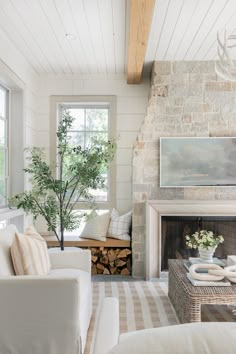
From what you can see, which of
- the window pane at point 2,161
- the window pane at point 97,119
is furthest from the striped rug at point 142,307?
the window pane at point 97,119

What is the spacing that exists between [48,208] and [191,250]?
2005mm

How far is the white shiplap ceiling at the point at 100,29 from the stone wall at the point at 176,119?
27cm

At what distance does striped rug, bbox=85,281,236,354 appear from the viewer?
3179 millimetres

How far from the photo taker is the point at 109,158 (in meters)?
4.52

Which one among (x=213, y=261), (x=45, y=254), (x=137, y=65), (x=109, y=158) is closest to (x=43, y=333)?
A: (x=45, y=254)

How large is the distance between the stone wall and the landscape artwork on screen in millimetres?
85

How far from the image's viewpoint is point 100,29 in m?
3.72

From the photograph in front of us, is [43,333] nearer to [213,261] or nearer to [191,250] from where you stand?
[213,261]

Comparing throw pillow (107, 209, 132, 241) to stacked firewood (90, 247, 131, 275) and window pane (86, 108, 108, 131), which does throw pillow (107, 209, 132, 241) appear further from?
window pane (86, 108, 108, 131)

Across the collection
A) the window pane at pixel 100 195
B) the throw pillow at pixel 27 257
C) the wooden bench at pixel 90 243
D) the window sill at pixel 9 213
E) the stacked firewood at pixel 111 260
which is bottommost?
the stacked firewood at pixel 111 260

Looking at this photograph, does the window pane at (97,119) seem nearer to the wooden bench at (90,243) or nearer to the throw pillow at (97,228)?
the throw pillow at (97,228)

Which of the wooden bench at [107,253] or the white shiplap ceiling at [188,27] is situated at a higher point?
the white shiplap ceiling at [188,27]

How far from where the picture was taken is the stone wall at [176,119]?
4836 mm

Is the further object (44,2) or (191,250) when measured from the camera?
(191,250)
